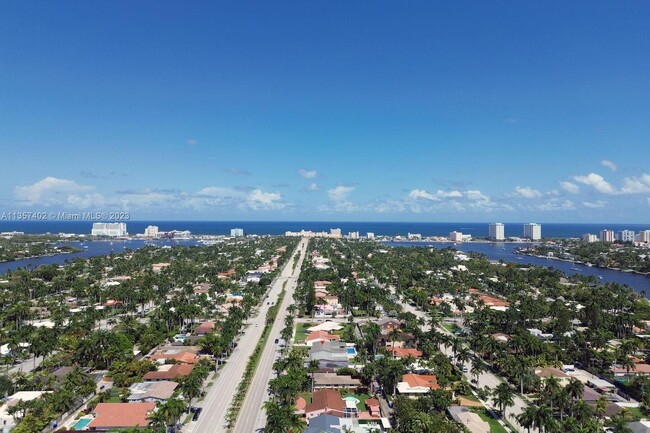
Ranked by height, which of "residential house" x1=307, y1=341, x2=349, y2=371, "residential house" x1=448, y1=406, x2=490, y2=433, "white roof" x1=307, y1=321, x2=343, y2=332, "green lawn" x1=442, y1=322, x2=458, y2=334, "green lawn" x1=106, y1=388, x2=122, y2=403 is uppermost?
"residential house" x1=307, y1=341, x2=349, y2=371

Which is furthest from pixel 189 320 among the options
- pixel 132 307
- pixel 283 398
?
pixel 283 398

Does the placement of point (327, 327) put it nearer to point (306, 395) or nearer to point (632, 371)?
point (306, 395)

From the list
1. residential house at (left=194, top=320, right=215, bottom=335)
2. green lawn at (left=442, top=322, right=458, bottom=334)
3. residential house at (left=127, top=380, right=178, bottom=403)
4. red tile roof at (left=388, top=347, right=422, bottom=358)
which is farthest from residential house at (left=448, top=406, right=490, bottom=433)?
residential house at (left=194, top=320, right=215, bottom=335)

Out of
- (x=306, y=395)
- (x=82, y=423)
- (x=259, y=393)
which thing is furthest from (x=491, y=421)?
(x=82, y=423)

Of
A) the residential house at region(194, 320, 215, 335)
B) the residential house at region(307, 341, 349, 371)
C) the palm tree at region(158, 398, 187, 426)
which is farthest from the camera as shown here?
the residential house at region(194, 320, 215, 335)

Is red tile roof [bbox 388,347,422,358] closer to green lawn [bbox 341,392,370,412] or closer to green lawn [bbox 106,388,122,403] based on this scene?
green lawn [bbox 341,392,370,412]

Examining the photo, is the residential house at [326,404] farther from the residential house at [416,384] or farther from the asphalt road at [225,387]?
the residential house at [416,384]
